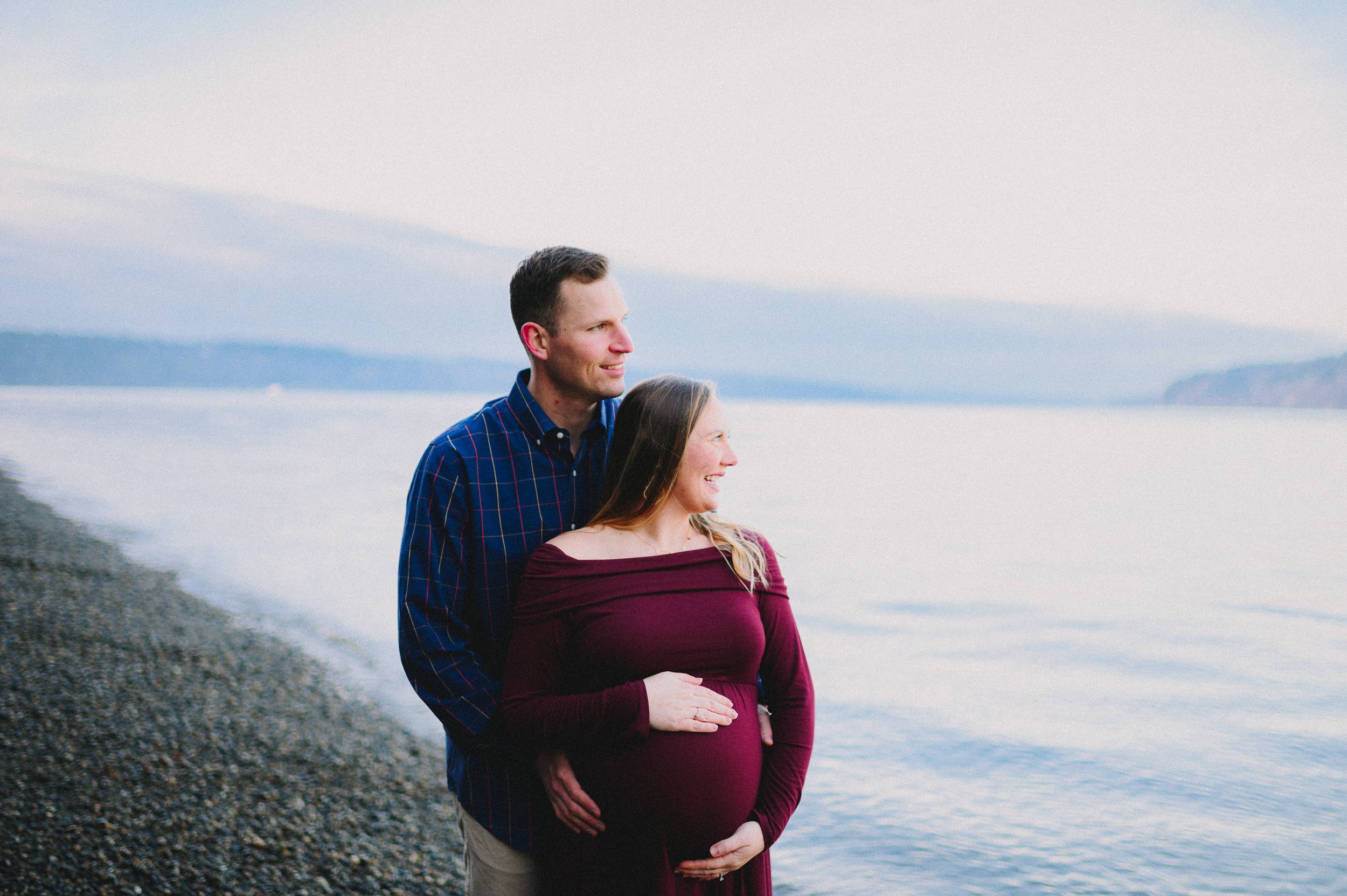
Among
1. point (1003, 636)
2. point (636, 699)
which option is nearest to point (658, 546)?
point (636, 699)

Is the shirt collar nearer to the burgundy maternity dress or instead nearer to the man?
the man

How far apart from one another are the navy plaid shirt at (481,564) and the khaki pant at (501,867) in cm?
5

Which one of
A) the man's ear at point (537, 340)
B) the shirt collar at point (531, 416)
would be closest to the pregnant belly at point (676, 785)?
the shirt collar at point (531, 416)

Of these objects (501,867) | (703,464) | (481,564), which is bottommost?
(501,867)

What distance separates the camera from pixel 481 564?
91.8 inches

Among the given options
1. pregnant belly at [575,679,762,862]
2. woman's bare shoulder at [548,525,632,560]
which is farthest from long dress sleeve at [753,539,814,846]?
woman's bare shoulder at [548,525,632,560]

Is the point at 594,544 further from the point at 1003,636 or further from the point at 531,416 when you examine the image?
the point at 1003,636

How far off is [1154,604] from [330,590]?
15382 mm

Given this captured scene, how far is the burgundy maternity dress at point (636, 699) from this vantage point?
2.14 metres

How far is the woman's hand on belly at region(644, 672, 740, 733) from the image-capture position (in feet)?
6.87

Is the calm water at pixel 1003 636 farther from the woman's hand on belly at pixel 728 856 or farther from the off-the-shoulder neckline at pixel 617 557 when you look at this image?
the off-the-shoulder neckline at pixel 617 557

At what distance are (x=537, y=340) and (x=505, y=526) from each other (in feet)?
1.53

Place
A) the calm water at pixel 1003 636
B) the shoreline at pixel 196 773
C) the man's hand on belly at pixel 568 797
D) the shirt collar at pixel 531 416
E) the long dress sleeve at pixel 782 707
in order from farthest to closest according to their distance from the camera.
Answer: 1. the calm water at pixel 1003 636
2. the shoreline at pixel 196 773
3. the shirt collar at pixel 531 416
4. the long dress sleeve at pixel 782 707
5. the man's hand on belly at pixel 568 797

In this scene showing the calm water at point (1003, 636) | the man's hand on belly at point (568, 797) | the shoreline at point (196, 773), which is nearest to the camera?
the man's hand on belly at point (568, 797)
